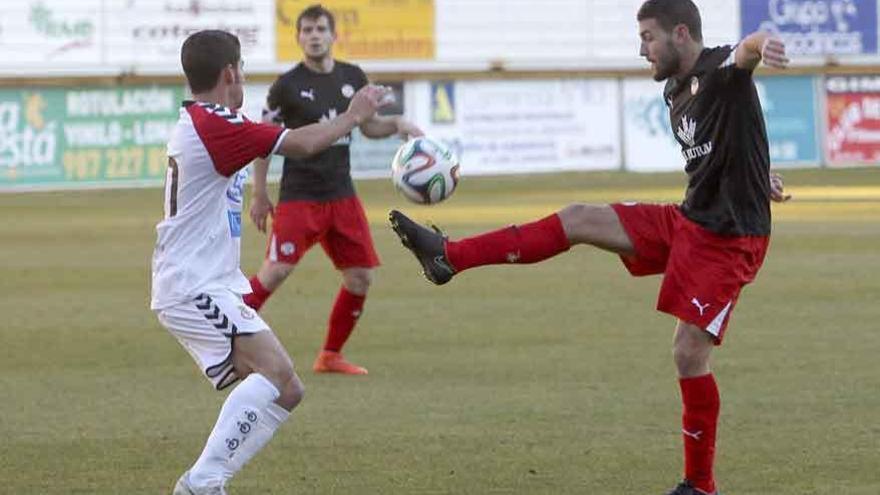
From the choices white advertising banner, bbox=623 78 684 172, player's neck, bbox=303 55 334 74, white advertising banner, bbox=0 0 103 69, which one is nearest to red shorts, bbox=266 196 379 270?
player's neck, bbox=303 55 334 74

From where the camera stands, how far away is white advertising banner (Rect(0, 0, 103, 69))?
1404 inches

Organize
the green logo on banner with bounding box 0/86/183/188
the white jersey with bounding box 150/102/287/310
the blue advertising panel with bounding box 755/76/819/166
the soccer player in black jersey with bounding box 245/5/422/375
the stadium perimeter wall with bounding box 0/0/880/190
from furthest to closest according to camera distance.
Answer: the blue advertising panel with bounding box 755/76/819/166 → the stadium perimeter wall with bounding box 0/0/880/190 → the green logo on banner with bounding box 0/86/183/188 → the soccer player in black jersey with bounding box 245/5/422/375 → the white jersey with bounding box 150/102/287/310

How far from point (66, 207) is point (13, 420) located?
728 inches

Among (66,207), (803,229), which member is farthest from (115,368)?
(66,207)

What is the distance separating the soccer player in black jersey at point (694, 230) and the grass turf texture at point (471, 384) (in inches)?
25.7

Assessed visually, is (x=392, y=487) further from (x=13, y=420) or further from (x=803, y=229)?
(x=803, y=229)

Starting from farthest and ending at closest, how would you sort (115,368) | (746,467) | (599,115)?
1. (599,115)
2. (115,368)
3. (746,467)

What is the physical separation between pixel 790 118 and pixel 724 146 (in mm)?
28326

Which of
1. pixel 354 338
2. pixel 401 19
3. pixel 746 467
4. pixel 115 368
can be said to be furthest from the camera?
pixel 401 19

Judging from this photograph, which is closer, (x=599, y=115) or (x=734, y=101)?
(x=734, y=101)

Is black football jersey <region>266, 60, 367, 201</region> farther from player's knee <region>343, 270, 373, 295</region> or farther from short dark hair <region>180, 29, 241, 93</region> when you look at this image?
short dark hair <region>180, 29, 241, 93</region>

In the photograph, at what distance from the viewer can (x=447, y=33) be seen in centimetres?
3856

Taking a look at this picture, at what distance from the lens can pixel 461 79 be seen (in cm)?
3519

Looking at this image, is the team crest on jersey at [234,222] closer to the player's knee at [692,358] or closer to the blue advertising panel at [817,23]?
the player's knee at [692,358]
